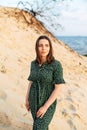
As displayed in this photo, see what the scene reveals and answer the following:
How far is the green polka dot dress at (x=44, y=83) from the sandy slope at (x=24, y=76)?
1.66 metres

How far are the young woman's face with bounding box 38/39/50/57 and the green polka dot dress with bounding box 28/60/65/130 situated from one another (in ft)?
0.42

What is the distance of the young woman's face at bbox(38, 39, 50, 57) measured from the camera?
525 cm

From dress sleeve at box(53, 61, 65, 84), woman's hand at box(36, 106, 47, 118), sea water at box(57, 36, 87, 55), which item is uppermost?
dress sleeve at box(53, 61, 65, 84)

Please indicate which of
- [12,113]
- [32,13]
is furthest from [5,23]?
[12,113]

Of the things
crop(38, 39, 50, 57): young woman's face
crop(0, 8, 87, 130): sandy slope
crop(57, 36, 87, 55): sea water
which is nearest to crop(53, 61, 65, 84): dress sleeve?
crop(38, 39, 50, 57): young woman's face

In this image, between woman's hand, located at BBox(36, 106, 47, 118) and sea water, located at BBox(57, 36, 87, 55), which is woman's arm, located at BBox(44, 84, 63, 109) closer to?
woman's hand, located at BBox(36, 106, 47, 118)

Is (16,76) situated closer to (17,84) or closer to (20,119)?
(17,84)

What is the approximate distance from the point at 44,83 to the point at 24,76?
432 centimetres

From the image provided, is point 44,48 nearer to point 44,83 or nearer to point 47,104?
point 44,83

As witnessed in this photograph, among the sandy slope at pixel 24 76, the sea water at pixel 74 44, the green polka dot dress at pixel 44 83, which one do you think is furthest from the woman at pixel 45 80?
the sea water at pixel 74 44

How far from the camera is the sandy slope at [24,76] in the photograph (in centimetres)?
758

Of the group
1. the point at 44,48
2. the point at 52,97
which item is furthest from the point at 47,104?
the point at 44,48

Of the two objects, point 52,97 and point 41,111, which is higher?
point 52,97

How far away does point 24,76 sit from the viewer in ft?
31.5
